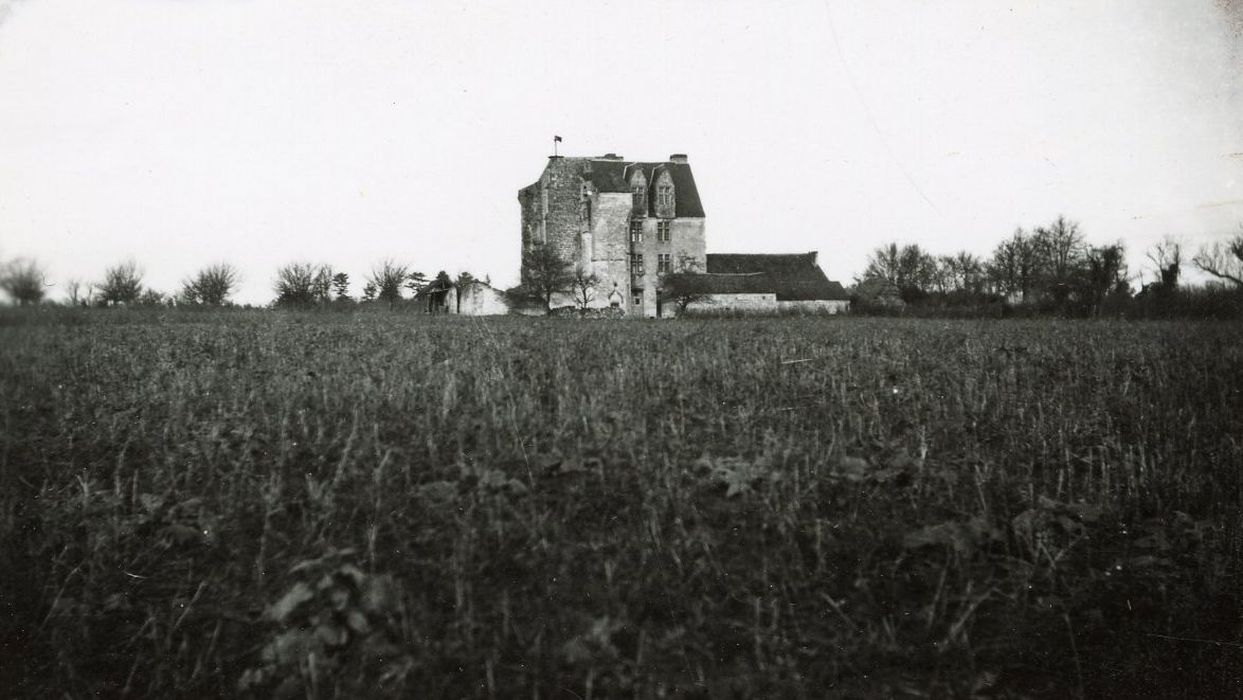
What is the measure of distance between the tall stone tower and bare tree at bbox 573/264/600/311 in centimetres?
55

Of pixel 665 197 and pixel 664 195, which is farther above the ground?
pixel 664 195

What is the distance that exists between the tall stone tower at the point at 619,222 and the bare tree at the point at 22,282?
43068 mm

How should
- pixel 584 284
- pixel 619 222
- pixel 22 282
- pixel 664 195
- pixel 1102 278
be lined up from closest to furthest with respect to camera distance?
pixel 22 282 < pixel 1102 278 < pixel 584 284 < pixel 619 222 < pixel 664 195

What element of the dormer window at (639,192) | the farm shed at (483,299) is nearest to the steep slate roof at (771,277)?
the dormer window at (639,192)

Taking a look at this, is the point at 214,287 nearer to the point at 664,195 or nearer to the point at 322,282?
the point at 322,282

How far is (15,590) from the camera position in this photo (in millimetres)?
3031

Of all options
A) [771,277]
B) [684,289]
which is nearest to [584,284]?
[684,289]

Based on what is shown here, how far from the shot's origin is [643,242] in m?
54.6

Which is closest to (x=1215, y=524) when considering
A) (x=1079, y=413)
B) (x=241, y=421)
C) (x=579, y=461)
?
(x=1079, y=413)

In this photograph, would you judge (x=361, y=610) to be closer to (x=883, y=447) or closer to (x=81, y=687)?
(x=81, y=687)

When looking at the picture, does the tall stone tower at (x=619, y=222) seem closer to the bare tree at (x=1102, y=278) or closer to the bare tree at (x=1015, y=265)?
the bare tree at (x=1102, y=278)

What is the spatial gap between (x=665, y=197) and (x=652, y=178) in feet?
6.53

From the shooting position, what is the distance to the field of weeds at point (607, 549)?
2.55 meters

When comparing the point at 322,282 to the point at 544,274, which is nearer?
the point at 544,274
